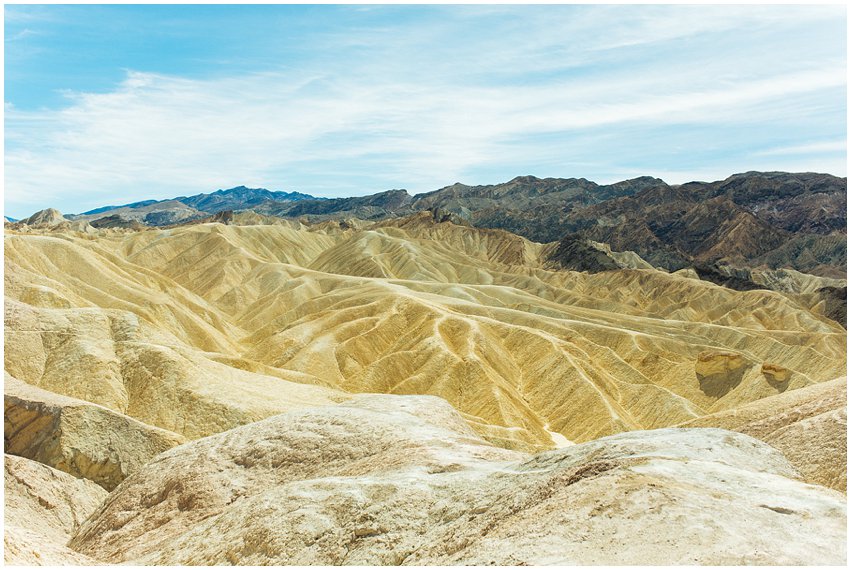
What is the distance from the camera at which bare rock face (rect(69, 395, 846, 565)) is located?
11.1m

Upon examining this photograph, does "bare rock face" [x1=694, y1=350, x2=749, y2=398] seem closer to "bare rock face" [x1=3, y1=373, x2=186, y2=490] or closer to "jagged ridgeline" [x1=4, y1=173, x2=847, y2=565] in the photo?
"jagged ridgeline" [x1=4, y1=173, x2=847, y2=565]

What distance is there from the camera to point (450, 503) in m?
15.1

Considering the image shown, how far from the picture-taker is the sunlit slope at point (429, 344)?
4378 centimetres

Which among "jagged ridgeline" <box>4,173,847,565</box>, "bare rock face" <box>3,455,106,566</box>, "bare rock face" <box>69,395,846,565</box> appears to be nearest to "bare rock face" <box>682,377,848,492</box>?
"jagged ridgeline" <box>4,173,847,565</box>

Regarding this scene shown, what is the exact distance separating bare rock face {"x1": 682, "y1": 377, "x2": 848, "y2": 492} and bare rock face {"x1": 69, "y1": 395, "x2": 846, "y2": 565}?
0.71 metres

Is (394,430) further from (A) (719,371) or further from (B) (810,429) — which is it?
(A) (719,371)

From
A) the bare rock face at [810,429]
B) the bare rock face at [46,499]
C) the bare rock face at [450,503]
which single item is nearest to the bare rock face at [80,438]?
the bare rock face at [46,499]

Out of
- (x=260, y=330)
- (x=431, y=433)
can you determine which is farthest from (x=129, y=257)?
(x=431, y=433)

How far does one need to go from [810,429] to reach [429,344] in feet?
175

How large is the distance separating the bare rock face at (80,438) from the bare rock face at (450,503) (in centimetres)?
461

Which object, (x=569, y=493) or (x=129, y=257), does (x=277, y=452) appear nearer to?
(x=569, y=493)

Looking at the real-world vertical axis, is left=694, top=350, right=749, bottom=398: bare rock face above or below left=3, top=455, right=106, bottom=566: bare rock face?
below

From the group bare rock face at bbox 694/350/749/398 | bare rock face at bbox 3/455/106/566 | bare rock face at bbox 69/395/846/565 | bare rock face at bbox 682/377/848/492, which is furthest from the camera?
bare rock face at bbox 694/350/749/398

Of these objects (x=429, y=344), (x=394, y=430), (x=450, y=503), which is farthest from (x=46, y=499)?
(x=429, y=344)
